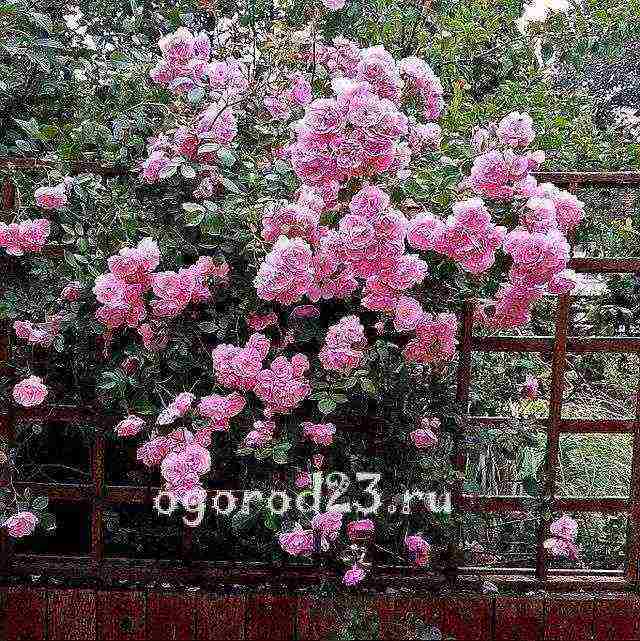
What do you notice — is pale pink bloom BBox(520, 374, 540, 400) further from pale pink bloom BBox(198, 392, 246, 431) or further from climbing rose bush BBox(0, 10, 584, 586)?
pale pink bloom BBox(198, 392, 246, 431)

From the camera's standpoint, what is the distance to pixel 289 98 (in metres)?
2.08

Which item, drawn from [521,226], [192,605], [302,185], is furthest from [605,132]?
[192,605]

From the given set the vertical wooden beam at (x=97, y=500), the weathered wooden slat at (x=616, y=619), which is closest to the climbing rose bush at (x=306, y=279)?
the vertical wooden beam at (x=97, y=500)

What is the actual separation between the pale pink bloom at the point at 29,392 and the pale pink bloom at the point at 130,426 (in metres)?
0.20

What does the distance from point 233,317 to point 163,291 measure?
0.62ft

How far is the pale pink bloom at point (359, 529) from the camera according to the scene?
1.94 metres

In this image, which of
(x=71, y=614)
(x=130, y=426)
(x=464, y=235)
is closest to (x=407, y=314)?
(x=464, y=235)

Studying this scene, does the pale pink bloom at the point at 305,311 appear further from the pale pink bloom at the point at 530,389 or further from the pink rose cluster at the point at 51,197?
the pale pink bloom at the point at 530,389

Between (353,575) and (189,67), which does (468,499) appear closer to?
(353,575)

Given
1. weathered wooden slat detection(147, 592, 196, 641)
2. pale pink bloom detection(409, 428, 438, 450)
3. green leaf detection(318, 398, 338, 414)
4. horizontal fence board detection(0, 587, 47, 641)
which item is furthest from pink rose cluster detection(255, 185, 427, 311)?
horizontal fence board detection(0, 587, 47, 641)

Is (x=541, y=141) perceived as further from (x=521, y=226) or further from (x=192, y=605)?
(x=192, y=605)

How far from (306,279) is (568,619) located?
117 centimetres

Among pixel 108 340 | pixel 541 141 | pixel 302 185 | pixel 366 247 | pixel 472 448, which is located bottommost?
pixel 472 448

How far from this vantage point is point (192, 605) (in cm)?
215
